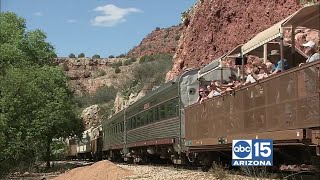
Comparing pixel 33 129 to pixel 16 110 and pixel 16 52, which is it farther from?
pixel 16 52

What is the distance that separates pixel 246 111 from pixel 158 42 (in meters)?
115

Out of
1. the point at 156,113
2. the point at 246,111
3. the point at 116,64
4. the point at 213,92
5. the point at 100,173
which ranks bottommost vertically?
the point at 100,173

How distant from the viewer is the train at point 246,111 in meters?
8.92

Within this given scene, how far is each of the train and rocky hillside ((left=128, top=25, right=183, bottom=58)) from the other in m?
90.6

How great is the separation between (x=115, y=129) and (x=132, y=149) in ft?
18.3

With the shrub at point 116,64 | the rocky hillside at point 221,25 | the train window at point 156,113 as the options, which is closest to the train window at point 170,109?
the train window at point 156,113

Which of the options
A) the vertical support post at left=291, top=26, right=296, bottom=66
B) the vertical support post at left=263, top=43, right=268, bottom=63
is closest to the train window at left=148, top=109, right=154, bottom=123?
the vertical support post at left=263, top=43, right=268, bottom=63

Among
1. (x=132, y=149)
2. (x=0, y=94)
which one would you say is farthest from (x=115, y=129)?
(x=0, y=94)

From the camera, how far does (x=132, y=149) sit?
29.1 metres

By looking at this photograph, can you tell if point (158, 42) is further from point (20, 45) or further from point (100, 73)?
point (20, 45)

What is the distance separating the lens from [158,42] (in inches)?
4973

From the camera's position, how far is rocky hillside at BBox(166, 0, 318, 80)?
3397cm

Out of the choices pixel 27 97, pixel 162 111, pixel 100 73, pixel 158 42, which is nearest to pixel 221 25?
pixel 27 97

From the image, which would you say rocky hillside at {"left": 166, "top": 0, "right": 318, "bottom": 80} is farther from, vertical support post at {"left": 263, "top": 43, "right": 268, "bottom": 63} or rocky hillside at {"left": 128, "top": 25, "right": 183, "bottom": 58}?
rocky hillside at {"left": 128, "top": 25, "right": 183, "bottom": 58}
